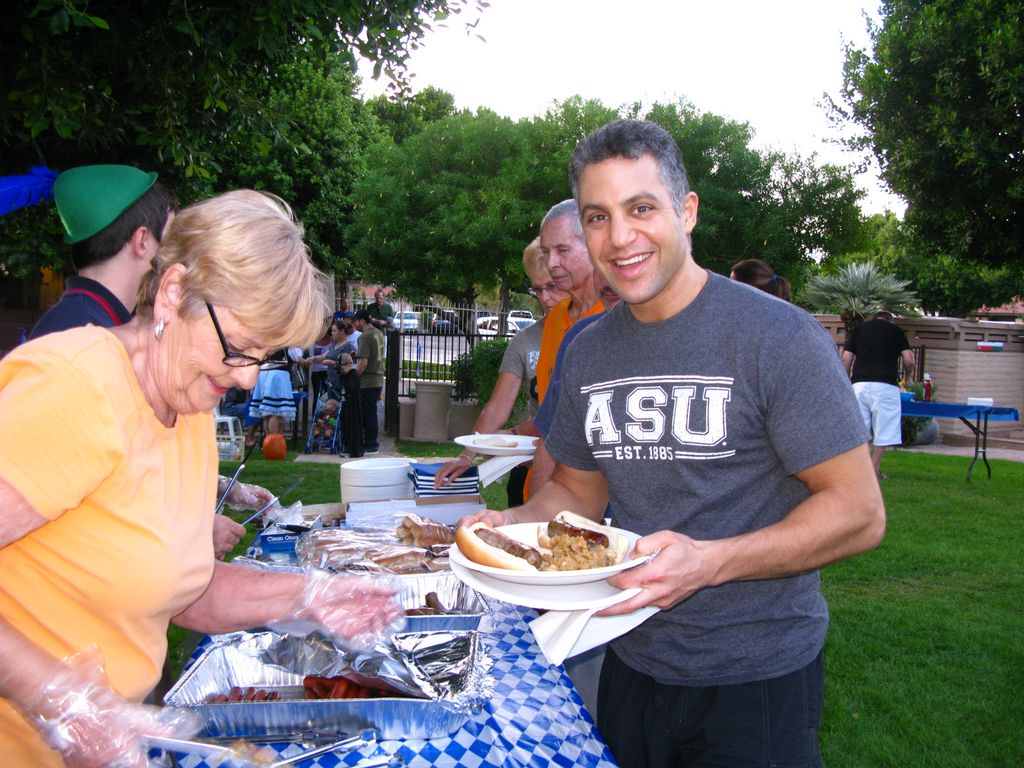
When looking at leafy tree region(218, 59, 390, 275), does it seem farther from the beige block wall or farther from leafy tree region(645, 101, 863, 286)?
the beige block wall

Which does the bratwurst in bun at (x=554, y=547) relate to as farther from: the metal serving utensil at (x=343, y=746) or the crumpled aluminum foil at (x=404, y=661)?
the metal serving utensil at (x=343, y=746)

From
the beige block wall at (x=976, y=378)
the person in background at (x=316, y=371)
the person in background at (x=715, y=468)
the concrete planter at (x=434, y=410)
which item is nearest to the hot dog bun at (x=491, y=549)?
the person in background at (x=715, y=468)

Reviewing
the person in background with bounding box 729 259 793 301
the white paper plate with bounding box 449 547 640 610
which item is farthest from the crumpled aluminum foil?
the person in background with bounding box 729 259 793 301

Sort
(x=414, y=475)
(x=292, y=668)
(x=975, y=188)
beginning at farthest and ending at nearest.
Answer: (x=975, y=188) < (x=414, y=475) < (x=292, y=668)

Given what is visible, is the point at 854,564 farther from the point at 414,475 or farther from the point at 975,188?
Answer: the point at 975,188

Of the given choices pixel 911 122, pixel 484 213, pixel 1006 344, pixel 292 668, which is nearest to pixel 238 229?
pixel 292 668

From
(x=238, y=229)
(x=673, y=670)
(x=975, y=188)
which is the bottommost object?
(x=673, y=670)

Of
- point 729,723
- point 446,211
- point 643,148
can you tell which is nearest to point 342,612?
point 729,723

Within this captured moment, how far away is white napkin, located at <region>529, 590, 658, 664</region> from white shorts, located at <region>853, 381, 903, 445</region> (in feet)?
28.3

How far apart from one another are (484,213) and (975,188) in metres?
7.37

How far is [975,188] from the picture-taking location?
1142 cm

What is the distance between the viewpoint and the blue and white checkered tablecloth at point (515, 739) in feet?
5.51

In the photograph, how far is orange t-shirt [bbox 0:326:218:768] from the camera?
130 centimetres

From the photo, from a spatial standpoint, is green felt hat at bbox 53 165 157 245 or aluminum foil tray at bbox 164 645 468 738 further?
green felt hat at bbox 53 165 157 245
